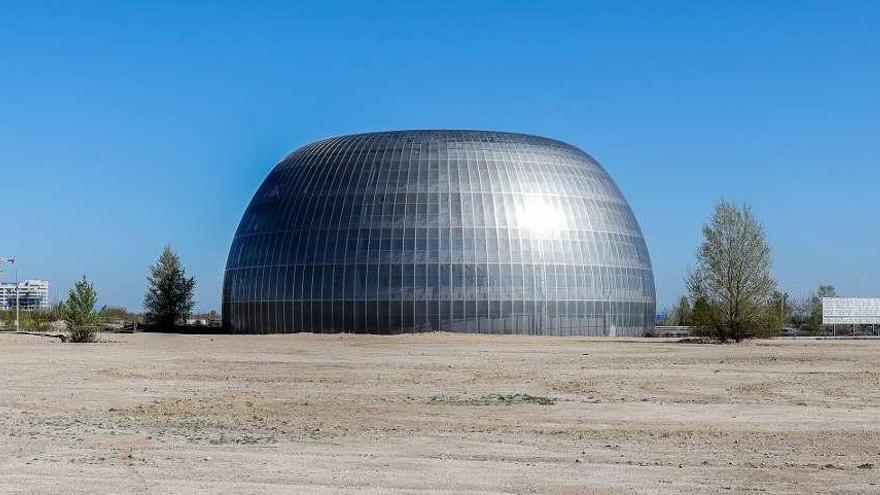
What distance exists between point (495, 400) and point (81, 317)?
4103cm

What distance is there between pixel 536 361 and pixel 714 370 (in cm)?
863

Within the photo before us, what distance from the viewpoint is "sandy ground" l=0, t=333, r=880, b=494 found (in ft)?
61.7

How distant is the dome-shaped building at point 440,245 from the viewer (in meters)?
72.2

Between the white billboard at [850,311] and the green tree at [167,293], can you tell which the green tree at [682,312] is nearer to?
the white billboard at [850,311]

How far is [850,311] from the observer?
290 ft

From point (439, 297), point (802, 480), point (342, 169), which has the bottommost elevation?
point (802, 480)

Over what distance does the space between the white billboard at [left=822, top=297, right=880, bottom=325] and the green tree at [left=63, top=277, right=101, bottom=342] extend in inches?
2243

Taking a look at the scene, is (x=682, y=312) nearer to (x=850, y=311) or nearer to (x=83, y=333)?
(x=850, y=311)

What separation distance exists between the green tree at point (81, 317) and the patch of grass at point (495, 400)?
38.7 meters

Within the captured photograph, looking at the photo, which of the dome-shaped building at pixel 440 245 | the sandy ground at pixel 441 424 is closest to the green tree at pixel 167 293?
the dome-shaped building at pixel 440 245

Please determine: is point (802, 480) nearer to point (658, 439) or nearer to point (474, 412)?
point (658, 439)

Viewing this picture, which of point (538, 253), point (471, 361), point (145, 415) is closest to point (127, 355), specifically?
point (471, 361)

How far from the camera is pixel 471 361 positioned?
48.2 metres

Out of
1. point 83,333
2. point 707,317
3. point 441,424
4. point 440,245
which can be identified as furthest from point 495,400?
point 83,333
